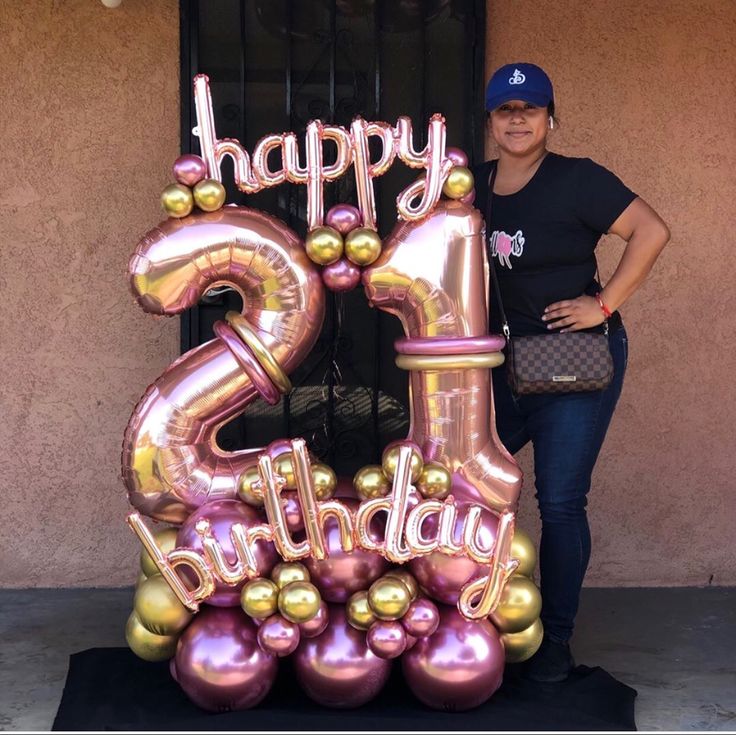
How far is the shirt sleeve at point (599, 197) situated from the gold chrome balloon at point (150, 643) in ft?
5.46

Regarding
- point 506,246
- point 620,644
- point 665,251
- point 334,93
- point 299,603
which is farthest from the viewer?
point 665,251

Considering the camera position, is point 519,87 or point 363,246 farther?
point 519,87

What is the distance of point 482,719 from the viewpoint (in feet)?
9.32

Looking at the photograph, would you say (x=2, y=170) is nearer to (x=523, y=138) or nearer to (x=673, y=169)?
(x=523, y=138)

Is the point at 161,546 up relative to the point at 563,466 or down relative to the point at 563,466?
down

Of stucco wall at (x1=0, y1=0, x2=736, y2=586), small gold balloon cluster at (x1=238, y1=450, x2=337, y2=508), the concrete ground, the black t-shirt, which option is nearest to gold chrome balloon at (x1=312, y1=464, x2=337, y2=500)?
small gold balloon cluster at (x1=238, y1=450, x2=337, y2=508)

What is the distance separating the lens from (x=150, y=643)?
2906 millimetres

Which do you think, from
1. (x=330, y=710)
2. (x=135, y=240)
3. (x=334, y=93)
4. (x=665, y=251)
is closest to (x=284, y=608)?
(x=330, y=710)

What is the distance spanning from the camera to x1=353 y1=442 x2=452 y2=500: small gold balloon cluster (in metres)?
2.86

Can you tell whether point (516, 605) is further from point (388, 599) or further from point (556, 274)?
→ point (556, 274)

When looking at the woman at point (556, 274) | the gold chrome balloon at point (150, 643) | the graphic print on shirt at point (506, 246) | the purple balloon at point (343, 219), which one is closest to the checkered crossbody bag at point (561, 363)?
the woman at point (556, 274)

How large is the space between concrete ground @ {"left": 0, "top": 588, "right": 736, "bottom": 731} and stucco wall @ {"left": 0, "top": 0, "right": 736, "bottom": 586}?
17 cm

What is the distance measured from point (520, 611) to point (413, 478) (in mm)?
478

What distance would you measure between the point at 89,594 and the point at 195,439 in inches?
54.2
